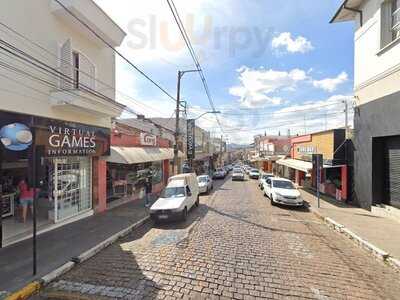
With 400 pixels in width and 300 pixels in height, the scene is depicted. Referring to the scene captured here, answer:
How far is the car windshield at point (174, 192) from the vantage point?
12859 millimetres

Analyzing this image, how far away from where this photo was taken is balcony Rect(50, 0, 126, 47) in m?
9.56

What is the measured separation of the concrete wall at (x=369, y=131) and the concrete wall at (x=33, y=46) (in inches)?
508

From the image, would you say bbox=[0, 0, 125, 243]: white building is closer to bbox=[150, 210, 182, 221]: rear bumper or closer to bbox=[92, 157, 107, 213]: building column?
bbox=[92, 157, 107, 213]: building column

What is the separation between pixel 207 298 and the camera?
5211mm

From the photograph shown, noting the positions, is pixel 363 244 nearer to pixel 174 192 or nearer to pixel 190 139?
pixel 174 192

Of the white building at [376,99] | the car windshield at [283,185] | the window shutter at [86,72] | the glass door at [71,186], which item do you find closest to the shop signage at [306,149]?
the car windshield at [283,185]

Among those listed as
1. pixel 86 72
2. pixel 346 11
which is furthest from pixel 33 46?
pixel 346 11

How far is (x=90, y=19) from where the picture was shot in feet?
34.6

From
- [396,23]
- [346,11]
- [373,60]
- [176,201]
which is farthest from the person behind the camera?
[346,11]

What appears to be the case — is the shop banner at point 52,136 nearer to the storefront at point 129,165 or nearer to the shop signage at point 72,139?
the shop signage at point 72,139

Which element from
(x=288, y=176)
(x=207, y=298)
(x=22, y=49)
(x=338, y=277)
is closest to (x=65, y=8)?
(x=22, y=49)

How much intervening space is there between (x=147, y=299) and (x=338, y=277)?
422 centimetres

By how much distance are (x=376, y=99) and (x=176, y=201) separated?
10.4 meters

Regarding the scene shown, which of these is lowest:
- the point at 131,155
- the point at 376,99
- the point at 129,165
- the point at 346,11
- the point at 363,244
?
the point at 363,244
